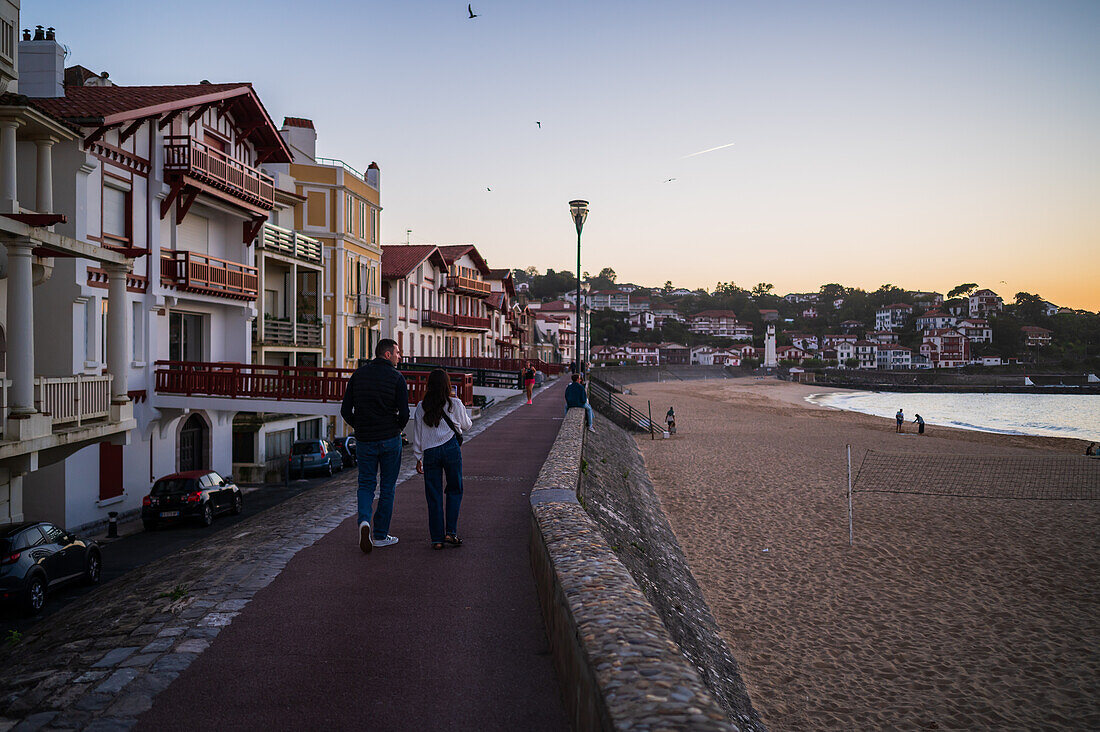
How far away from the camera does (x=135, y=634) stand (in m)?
5.66

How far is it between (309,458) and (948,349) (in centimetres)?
17321

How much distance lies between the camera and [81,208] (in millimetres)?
16812

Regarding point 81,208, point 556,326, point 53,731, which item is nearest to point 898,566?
point 53,731

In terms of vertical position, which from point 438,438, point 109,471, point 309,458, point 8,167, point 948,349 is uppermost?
point 8,167

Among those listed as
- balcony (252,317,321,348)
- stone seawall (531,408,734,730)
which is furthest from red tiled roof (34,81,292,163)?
stone seawall (531,408,734,730)

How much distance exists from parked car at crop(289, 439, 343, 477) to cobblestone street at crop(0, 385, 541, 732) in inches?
648

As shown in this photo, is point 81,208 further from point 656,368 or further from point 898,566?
point 656,368

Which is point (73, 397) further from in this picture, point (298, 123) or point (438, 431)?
point (298, 123)

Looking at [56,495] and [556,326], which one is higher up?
[556,326]

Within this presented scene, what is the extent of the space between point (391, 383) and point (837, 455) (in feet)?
97.5

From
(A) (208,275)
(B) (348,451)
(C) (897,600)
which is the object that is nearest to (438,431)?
(C) (897,600)

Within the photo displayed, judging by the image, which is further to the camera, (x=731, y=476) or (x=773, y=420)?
(x=773, y=420)

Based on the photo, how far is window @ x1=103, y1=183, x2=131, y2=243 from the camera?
59.7 ft

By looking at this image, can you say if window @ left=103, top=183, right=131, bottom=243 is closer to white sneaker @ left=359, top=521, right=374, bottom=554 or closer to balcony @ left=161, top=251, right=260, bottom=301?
balcony @ left=161, top=251, right=260, bottom=301
